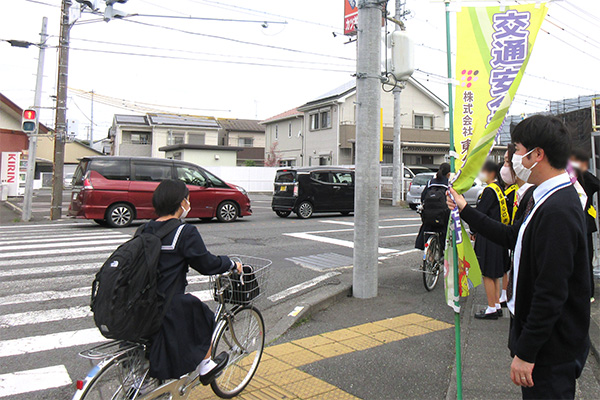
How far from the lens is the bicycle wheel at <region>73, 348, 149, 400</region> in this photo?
237 cm

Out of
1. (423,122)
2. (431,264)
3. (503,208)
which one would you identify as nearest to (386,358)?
(503,208)

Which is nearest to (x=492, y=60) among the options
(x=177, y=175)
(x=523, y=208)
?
(x=523, y=208)

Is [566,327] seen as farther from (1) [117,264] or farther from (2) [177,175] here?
(2) [177,175]

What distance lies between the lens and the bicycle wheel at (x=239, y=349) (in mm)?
3307

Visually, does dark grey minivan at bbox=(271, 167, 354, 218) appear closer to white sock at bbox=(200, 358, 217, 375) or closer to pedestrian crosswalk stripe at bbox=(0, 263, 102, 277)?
pedestrian crosswalk stripe at bbox=(0, 263, 102, 277)

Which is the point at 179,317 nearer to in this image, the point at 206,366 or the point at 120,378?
the point at 120,378

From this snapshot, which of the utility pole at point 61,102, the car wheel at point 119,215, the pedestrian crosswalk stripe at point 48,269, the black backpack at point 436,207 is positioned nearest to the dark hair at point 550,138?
the black backpack at point 436,207

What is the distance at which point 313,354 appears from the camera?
4.18 meters

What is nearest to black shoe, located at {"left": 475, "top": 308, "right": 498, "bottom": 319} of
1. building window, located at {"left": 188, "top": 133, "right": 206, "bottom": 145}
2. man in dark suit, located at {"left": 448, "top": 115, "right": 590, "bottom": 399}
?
man in dark suit, located at {"left": 448, "top": 115, "right": 590, "bottom": 399}

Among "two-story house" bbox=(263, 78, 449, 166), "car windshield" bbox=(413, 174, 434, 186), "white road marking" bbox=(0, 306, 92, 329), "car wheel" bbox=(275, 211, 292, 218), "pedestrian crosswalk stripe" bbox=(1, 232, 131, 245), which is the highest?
"two-story house" bbox=(263, 78, 449, 166)

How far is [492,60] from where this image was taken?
2.95m

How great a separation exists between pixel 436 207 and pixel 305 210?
391 inches

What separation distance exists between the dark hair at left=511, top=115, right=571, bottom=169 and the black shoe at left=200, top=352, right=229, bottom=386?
2.33m

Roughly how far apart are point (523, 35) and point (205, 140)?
41.7 m
